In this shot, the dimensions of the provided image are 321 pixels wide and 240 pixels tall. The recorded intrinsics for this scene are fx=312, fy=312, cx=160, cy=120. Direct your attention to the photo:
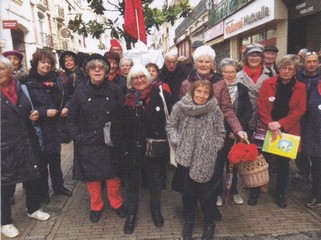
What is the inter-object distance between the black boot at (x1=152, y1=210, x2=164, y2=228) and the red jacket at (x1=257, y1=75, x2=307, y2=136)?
1.68m

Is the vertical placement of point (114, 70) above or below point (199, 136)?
above

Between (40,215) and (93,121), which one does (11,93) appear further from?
(40,215)

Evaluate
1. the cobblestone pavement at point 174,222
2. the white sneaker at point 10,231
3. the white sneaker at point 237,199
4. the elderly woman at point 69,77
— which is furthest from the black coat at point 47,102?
the white sneaker at point 237,199

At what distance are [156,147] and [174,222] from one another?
0.98 m

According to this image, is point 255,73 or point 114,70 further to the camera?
point 114,70

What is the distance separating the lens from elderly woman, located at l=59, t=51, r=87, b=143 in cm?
445

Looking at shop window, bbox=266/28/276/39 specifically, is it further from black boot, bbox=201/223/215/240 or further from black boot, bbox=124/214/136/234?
black boot, bbox=124/214/136/234

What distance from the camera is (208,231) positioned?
10.9 feet

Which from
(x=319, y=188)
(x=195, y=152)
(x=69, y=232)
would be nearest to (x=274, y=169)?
(x=319, y=188)

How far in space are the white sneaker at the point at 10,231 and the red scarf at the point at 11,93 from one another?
4.57ft

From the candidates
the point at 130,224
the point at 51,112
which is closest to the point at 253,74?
the point at 130,224

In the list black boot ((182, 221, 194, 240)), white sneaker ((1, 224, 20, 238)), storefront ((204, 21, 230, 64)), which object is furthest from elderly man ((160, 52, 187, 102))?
storefront ((204, 21, 230, 64))

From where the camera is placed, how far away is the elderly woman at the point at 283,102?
3.67 meters

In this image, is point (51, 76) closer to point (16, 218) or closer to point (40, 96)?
point (40, 96)
